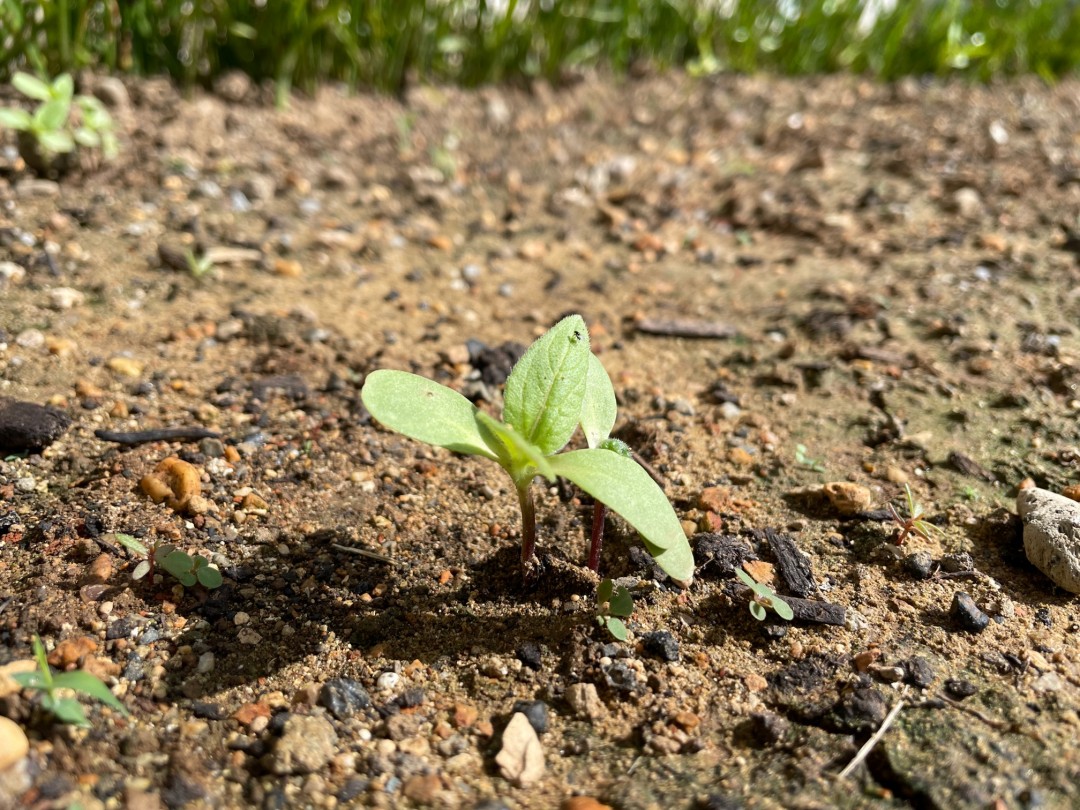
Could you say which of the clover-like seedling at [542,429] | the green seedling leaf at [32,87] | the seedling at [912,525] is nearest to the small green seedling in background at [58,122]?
the green seedling leaf at [32,87]

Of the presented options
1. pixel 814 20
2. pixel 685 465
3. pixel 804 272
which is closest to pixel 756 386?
pixel 685 465

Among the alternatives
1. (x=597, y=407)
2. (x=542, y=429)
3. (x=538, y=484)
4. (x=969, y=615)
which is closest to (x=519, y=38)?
(x=538, y=484)

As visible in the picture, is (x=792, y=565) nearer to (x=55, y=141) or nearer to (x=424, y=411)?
(x=424, y=411)

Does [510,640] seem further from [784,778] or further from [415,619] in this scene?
[784,778]

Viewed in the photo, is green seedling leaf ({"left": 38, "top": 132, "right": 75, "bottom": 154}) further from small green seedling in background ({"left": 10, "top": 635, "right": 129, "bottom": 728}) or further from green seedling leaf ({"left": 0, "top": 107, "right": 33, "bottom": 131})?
small green seedling in background ({"left": 10, "top": 635, "right": 129, "bottom": 728})

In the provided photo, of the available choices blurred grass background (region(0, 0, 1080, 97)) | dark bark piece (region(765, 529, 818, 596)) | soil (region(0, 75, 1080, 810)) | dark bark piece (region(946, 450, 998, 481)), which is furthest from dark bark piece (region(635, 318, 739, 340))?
blurred grass background (region(0, 0, 1080, 97))
